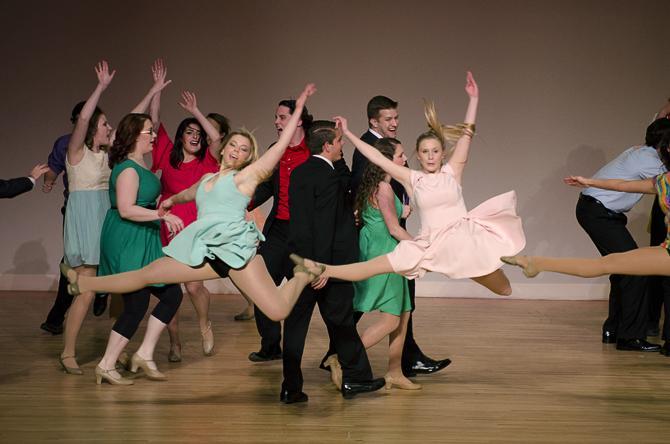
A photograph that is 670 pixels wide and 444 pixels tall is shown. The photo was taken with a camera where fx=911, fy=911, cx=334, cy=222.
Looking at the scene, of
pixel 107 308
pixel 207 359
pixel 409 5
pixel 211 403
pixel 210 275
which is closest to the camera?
pixel 210 275

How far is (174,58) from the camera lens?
8.89 meters

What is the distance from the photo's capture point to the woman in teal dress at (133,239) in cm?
530

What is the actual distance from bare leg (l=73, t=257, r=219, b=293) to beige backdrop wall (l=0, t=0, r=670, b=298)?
4.34m

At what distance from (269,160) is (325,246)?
60 centimetres

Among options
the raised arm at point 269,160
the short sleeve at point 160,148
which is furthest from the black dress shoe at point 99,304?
the raised arm at point 269,160

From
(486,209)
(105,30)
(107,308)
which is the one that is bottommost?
(107,308)

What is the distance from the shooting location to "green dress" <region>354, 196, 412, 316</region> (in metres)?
5.11

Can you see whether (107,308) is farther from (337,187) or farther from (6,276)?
(337,187)

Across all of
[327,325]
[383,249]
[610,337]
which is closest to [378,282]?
[383,249]

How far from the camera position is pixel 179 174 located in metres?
6.08

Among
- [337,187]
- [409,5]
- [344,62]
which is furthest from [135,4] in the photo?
[337,187]

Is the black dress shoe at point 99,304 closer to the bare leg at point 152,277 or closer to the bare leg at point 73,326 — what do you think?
the bare leg at point 73,326

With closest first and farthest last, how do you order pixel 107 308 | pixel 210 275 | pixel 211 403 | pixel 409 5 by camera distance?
pixel 210 275 < pixel 211 403 < pixel 107 308 < pixel 409 5

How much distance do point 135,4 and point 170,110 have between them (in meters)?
1.08
